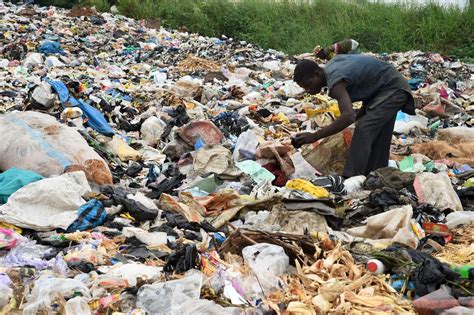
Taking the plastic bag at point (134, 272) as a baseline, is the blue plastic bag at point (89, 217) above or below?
below

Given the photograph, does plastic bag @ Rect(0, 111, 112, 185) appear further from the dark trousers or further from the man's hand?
the dark trousers

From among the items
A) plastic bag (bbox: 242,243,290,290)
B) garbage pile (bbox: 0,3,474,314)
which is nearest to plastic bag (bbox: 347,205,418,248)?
garbage pile (bbox: 0,3,474,314)

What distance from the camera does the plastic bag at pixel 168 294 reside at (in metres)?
2.90

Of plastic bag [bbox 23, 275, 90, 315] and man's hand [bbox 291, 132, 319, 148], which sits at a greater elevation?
man's hand [bbox 291, 132, 319, 148]

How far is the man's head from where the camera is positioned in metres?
5.00

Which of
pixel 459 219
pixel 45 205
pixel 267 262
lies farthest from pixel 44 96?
pixel 459 219

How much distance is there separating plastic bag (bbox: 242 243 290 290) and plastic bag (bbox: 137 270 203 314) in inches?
12.8

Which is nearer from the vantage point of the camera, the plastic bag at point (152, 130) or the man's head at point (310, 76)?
the man's head at point (310, 76)

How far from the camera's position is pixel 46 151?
5207 millimetres

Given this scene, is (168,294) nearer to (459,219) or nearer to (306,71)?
(459,219)

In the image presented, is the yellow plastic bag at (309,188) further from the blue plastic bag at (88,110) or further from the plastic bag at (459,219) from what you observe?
the blue plastic bag at (88,110)

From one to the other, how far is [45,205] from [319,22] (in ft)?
43.8

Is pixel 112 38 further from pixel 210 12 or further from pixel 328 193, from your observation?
pixel 328 193

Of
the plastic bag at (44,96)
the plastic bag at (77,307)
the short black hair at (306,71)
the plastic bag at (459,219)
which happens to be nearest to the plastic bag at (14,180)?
the plastic bag at (77,307)
